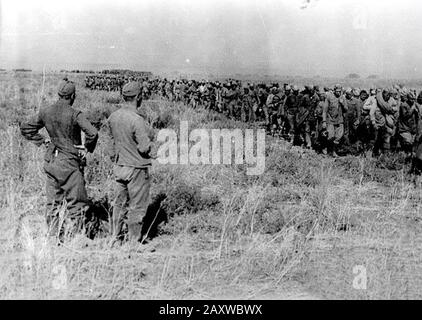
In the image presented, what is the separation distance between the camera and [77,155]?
518 cm

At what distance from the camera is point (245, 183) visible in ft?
27.8

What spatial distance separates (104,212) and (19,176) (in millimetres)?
2046

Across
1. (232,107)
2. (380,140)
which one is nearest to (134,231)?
(380,140)

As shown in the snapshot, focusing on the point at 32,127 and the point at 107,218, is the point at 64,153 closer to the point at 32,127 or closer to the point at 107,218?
the point at 32,127

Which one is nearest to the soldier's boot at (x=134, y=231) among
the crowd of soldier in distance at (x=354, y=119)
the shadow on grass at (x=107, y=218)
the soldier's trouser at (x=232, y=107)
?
the shadow on grass at (x=107, y=218)

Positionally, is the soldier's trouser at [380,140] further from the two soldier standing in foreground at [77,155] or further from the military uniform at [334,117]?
the two soldier standing in foreground at [77,155]

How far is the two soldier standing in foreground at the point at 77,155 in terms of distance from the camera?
509 centimetres

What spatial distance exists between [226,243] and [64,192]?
1734 mm

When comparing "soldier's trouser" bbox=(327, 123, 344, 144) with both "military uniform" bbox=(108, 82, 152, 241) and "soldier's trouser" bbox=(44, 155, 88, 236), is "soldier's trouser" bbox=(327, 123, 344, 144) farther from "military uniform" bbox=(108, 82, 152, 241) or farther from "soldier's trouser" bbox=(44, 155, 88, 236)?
"soldier's trouser" bbox=(44, 155, 88, 236)

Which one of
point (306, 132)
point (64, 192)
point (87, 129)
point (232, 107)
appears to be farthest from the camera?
point (232, 107)

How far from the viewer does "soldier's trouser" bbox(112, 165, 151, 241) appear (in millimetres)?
5188

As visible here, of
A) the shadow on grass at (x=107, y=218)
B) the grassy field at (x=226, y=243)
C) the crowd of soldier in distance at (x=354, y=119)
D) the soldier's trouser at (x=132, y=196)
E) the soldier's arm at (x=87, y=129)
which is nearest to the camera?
the grassy field at (x=226, y=243)

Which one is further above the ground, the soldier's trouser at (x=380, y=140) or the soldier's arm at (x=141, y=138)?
the soldier's arm at (x=141, y=138)

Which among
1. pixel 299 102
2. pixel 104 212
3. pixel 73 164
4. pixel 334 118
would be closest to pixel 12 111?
pixel 299 102
